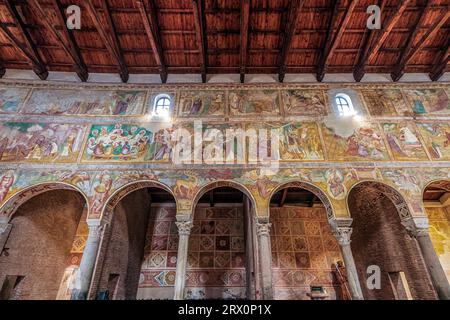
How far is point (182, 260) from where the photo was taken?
7.96m

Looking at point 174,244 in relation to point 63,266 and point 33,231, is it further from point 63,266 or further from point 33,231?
point 33,231

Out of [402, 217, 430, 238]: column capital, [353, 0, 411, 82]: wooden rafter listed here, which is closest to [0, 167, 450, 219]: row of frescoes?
[402, 217, 430, 238]: column capital

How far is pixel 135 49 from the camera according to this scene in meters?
10.5

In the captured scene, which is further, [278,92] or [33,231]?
[278,92]

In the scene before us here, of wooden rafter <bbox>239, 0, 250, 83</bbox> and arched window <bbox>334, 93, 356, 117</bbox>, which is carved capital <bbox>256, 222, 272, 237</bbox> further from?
wooden rafter <bbox>239, 0, 250, 83</bbox>

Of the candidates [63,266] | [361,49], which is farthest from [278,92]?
[63,266]

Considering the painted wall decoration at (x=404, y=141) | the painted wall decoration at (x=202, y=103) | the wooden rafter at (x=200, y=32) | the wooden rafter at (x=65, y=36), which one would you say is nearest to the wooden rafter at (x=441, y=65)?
the painted wall decoration at (x=404, y=141)

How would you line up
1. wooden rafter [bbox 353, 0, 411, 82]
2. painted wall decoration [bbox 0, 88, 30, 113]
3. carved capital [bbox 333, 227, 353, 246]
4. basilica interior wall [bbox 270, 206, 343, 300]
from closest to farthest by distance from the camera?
carved capital [bbox 333, 227, 353, 246] < wooden rafter [bbox 353, 0, 411, 82] < painted wall decoration [bbox 0, 88, 30, 113] < basilica interior wall [bbox 270, 206, 343, 300]

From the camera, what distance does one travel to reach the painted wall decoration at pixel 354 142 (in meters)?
9.53

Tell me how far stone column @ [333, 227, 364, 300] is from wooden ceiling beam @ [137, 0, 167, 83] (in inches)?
384

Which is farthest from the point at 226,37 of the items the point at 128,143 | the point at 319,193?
the point at 319,193

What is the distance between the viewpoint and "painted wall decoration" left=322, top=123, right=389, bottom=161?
9531 mm

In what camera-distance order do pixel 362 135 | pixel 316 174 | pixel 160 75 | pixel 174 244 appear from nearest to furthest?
pixel 316 174, pixel 362 135, pixel 160 75, pixel 174 244

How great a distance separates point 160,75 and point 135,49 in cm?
147
